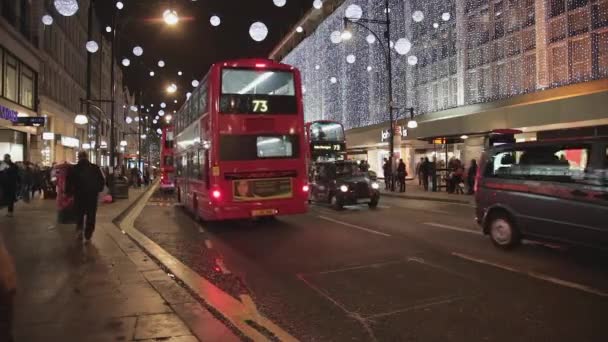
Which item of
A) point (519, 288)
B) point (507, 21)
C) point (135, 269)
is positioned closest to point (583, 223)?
point (519, 288)

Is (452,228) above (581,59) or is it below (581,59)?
below

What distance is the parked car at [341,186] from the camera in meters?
17.7

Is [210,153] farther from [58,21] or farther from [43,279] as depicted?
[58,21]

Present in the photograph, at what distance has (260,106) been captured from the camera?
499 inches

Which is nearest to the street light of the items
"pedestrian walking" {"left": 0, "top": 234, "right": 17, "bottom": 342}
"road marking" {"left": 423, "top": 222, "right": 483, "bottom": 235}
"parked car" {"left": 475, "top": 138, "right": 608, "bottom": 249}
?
"road marking" {"left": 423, "top": 222, "right": 483, "bottom": 235}

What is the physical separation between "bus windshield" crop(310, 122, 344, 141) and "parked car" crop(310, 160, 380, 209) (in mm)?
9639

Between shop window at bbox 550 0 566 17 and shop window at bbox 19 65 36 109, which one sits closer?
shop window at bbox 550 0 566 17

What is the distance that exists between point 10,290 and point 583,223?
24.8 feet

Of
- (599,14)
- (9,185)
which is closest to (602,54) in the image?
(599,14)

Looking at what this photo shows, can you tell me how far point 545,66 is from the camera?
23328 millimetres

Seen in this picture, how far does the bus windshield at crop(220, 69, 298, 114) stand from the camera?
12359 millimetres

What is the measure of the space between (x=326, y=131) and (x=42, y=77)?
1668 cm

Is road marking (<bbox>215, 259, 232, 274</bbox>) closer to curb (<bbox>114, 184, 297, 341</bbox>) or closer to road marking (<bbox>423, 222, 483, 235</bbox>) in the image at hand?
curb (<bbox>114, 184, 297, 341</bbox>)

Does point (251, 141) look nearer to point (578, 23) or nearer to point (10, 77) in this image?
point (578, 23)
